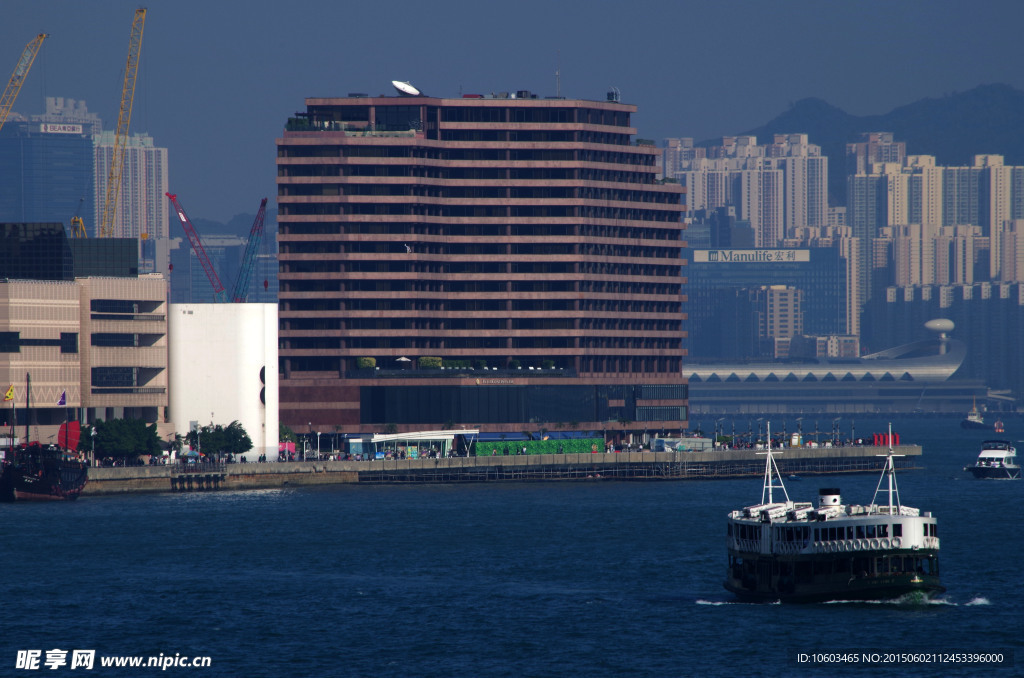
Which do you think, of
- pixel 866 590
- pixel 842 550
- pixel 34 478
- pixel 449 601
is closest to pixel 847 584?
pixel 866 590

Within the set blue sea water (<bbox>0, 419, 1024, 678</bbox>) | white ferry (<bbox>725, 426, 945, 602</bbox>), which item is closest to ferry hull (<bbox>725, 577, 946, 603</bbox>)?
white ferry (<bbox>725, 426, 945, 602</bbox>)

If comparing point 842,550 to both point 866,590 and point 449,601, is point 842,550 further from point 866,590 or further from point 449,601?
point 449,601

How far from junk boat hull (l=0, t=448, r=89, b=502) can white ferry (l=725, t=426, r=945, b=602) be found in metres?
106

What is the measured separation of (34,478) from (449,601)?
89.5m

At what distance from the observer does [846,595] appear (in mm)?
102125

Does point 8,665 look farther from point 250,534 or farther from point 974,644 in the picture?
point 250,534

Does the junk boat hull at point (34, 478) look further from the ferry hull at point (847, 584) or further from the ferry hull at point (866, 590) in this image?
the ferry hull at point (866, 590)

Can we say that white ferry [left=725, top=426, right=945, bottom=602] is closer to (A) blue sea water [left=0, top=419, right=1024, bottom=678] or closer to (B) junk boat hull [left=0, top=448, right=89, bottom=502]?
(A) blue sea water [left=0, top=419, right=1024, bottom=678]

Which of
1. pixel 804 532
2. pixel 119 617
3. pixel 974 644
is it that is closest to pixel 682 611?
pixel 804 532

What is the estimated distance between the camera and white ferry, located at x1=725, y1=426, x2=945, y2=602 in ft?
330

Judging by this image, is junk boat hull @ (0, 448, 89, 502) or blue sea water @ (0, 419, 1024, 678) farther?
junk boat hull @ (0, 448, 89, 502)

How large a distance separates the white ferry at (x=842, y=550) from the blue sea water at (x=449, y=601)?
1.52 meters

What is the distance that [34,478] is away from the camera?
190 m

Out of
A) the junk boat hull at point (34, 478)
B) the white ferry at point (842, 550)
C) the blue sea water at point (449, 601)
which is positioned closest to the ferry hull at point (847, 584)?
the white ferry at point (842, 550)
